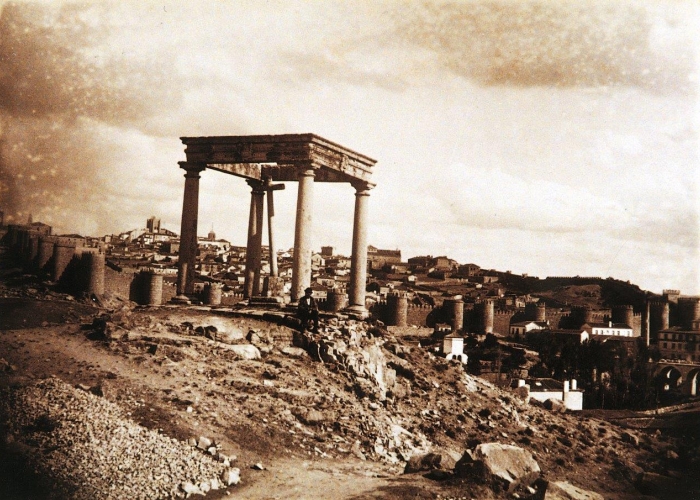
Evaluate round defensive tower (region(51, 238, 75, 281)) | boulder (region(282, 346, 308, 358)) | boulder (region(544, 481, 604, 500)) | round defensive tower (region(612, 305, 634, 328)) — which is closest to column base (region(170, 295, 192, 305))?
boulder (region(282, 346, 308, 358))

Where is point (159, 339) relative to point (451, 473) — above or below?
above

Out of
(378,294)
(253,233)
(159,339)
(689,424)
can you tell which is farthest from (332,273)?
(159,339)

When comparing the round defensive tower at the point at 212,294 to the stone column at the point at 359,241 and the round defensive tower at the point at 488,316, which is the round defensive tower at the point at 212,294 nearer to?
the stone column at the point at 359,241

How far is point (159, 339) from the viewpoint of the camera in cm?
1548

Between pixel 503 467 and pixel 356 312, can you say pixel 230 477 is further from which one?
pixel 356 312

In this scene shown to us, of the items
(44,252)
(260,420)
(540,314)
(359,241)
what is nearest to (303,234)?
(359,241)

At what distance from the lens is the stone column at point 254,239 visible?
23828mm

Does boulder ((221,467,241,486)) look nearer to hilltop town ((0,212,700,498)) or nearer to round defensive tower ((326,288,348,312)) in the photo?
hilltop town ((0,212,700,498))

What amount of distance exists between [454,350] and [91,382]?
4469cm

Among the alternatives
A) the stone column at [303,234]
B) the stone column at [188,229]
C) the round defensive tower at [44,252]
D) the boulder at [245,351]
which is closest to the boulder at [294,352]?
the boulder at [245,351]

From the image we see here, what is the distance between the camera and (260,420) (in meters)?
12.8

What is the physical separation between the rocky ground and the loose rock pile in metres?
0.02

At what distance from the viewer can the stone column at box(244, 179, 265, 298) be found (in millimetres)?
23828

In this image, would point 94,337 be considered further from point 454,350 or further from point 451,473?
point 454,350
